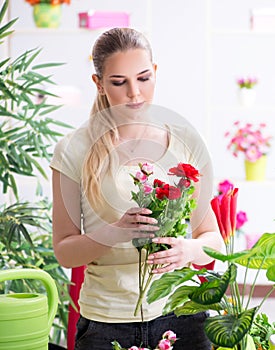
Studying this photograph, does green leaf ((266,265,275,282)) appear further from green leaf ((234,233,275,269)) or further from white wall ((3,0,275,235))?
white wall ((3,0,275,235))

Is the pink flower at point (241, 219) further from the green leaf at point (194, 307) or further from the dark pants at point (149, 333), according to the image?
the green leaf at point (194, 307)

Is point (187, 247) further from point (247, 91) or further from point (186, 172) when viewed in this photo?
point (247, 91)

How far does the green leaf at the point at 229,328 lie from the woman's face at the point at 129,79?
1.59 feet

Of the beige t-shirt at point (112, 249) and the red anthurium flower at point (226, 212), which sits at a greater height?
the red anthurium flower at point (226, 212)

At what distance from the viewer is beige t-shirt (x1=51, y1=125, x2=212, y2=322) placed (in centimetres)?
151

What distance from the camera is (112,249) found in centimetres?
161

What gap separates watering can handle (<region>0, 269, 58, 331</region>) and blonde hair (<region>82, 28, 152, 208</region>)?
0.33 m

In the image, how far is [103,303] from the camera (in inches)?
65.0

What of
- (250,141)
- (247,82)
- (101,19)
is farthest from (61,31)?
(250,141)

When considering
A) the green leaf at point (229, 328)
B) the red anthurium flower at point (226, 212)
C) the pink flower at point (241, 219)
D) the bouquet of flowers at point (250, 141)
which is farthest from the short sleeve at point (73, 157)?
the bouquet of flowers at point (250, 141)

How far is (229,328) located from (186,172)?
288 mm

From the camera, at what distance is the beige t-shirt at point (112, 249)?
151 cm

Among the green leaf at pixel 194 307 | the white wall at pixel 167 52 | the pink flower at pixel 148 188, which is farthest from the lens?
the white wall at pixel 167 52

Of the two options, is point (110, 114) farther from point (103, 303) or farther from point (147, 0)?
point (147, 0)
